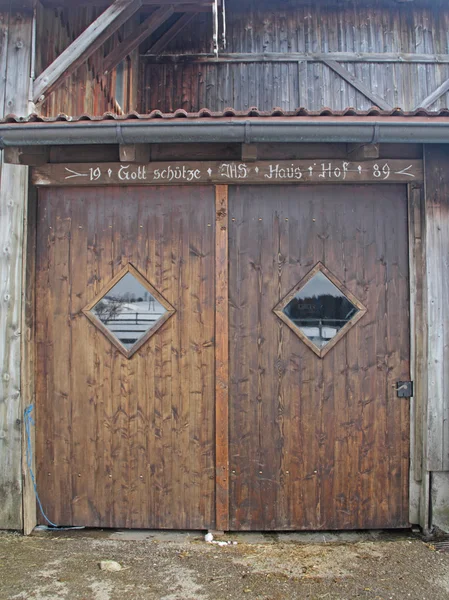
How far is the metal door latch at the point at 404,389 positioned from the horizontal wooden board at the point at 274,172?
1.86 m

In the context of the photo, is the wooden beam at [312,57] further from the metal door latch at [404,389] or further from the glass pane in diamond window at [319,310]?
the metal door latch at [404,389]

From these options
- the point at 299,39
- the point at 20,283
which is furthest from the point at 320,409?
the point at 299,39

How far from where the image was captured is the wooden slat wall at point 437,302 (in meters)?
4.31

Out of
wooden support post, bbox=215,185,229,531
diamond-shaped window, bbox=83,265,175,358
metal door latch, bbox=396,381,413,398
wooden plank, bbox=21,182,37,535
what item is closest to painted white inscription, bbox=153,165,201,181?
wooden support post, bbox=215,185,229,531

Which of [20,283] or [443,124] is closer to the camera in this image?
[443,124]

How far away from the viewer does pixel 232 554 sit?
3.99m

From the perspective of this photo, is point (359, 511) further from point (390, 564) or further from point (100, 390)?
point (100, 390)

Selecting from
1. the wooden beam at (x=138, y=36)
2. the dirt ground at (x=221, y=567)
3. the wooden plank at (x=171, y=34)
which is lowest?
the dirt ground at (x=221, y=567)

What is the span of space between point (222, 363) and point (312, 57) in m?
4.78

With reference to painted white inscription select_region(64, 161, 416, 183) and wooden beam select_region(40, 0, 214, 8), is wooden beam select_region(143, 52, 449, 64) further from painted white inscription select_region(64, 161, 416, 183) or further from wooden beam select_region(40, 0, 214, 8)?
painted white inscription select_region(64, 161, 416, 183)

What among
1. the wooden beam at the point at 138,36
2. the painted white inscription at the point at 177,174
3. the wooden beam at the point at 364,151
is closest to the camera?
the wooden beam at the point at 364,151

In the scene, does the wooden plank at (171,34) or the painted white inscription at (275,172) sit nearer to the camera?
the painted white inscription at (275,172)

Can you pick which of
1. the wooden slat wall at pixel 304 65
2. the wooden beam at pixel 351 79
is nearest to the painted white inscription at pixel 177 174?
the wooden slat wall at pixel 304 65

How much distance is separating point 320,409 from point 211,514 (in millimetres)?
1388
